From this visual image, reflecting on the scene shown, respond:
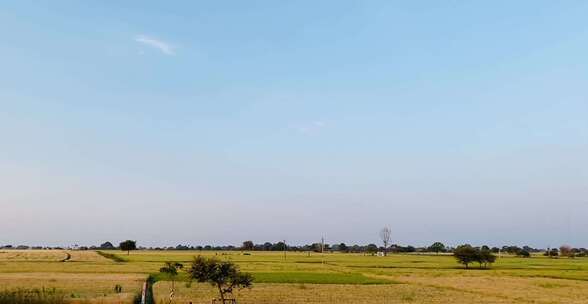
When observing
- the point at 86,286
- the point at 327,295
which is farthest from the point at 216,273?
the point at 86,286

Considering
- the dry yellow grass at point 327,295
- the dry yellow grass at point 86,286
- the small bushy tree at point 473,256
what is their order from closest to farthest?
the dry yellow grass at point 86,286 < the dry yellow grass at point 327,295 < the small bushy tree at point 473,256

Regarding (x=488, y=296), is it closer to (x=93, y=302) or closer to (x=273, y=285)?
(x=273, y=285)

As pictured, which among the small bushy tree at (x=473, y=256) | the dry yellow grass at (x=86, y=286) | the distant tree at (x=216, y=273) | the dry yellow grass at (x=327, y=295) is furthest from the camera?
the small bushy tree at (x=473, y=256)

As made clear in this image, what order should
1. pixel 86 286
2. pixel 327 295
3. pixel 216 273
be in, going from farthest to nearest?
pixel 86 286 < pixel 327 295 < pixel 216 273

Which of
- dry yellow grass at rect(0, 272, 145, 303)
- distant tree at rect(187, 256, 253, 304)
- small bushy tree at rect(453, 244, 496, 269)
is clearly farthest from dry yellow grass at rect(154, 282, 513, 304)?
small bushy tree at rect(453, 244, 496, 269)

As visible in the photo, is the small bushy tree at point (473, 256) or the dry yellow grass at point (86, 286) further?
the small bushy tree at point (473, 256)

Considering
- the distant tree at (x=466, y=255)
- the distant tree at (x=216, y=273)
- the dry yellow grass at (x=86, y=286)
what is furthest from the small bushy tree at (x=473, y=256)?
the distant tree at (x=216, y=273)

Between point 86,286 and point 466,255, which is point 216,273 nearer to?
point 86,286

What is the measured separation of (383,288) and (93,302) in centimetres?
3519

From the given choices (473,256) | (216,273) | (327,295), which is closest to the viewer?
(216,273)

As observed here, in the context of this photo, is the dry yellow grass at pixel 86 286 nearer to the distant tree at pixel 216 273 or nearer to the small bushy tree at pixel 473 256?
the distant tree at pixel 216 273

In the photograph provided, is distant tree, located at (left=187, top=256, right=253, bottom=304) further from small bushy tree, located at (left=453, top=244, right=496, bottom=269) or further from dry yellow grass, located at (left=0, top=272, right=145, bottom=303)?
small bushy tree, located at (left=453, top=244, right=496, bottom=269)

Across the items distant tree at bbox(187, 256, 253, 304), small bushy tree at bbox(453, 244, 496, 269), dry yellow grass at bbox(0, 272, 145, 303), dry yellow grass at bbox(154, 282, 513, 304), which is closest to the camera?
distant tree at bbox(187, 256, 253, 304)

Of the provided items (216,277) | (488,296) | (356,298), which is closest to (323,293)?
(356,298)
